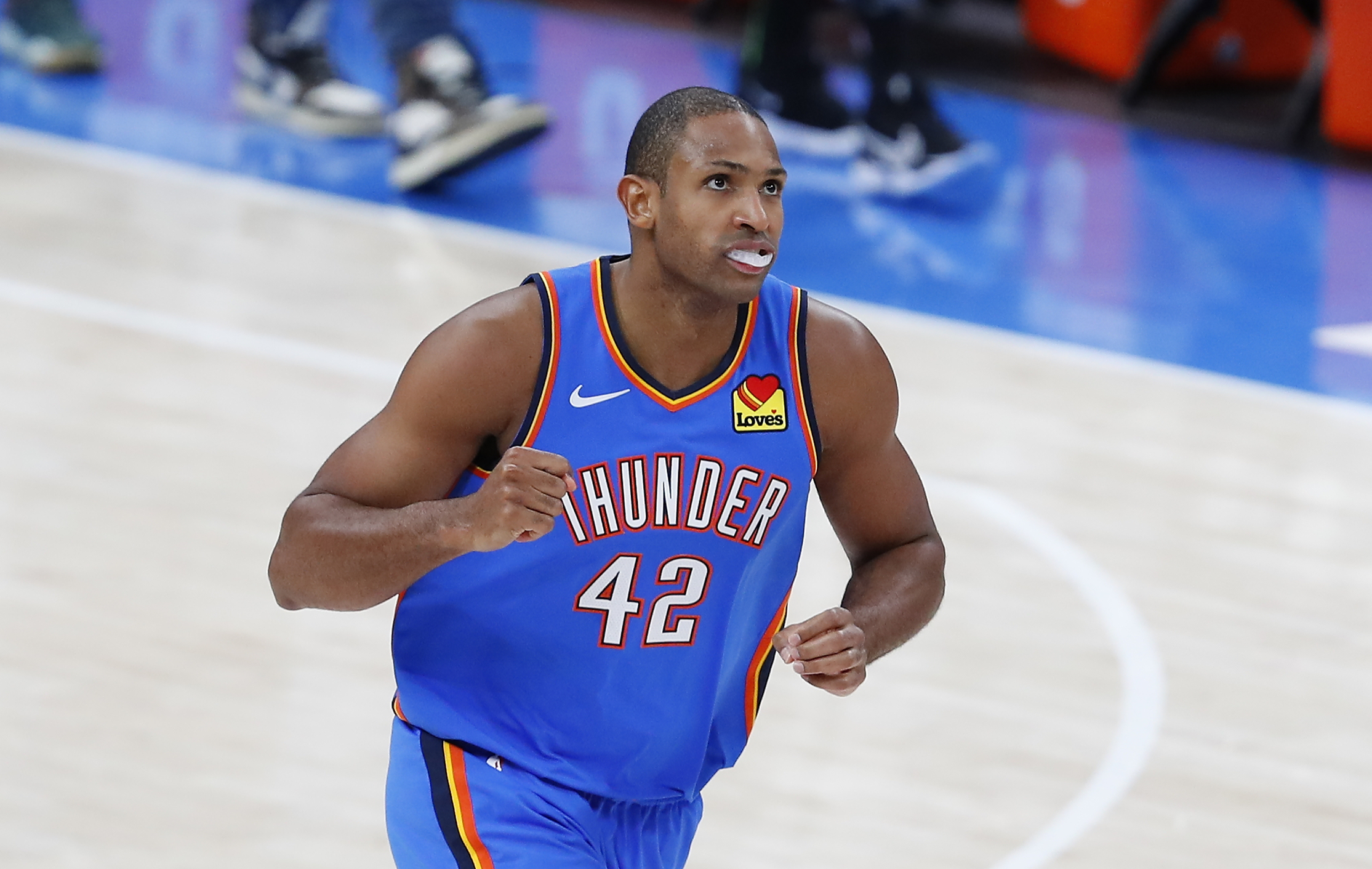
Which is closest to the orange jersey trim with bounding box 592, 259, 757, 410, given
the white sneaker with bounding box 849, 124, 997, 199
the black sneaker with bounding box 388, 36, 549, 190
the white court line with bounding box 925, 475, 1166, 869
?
the white court line with bounding box 925, 475, 1166, 869

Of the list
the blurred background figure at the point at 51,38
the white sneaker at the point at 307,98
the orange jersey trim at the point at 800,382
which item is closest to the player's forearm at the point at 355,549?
the orange jersey trim at the point at 800,382

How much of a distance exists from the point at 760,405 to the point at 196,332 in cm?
391

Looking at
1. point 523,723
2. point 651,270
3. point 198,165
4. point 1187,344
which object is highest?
point 651,270

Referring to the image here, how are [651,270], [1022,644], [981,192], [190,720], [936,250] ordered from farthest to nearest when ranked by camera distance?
[981,192] < [936,250] < [1022,644] < [190,720] < [651,270]

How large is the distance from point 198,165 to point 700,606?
5.78m

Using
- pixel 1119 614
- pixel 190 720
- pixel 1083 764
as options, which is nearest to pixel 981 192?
pixel 1119 614

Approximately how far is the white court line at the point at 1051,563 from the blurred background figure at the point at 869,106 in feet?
9.47

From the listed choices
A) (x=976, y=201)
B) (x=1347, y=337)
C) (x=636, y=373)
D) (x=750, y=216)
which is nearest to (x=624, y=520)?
(x=636, y=373)

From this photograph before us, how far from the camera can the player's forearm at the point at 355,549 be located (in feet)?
7.16

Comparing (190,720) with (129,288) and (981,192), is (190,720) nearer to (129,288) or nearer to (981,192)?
(129,288)

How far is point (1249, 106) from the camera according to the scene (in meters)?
9.79

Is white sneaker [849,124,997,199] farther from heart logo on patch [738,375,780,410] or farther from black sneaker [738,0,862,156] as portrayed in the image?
heart logo on patch [738,375,780,410]

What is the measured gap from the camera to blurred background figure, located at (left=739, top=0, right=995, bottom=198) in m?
7.88

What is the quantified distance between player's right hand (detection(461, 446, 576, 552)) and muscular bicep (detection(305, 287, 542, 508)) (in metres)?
0.23
